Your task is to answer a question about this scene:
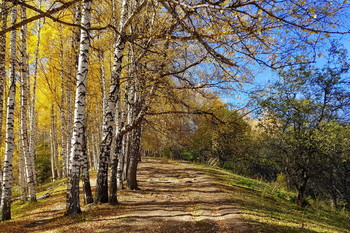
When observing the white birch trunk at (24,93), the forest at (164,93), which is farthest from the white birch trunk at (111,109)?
the white birch trunk at (24,93)

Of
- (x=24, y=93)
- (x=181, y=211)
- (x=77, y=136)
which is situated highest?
(x=24, y=93)

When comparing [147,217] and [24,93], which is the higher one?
[24,93]

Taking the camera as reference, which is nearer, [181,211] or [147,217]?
[147,217]

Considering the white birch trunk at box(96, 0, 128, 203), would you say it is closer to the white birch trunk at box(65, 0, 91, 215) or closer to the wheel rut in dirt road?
the white birch trunk at box(65, 0, 91, 215)

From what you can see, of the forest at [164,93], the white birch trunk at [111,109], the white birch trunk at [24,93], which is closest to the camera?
the forest at [164,93]

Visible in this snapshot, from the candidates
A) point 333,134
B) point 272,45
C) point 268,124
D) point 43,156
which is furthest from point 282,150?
point 43,156

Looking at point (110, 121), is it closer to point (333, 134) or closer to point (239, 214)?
point (239, 214)

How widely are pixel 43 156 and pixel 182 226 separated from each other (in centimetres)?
2900

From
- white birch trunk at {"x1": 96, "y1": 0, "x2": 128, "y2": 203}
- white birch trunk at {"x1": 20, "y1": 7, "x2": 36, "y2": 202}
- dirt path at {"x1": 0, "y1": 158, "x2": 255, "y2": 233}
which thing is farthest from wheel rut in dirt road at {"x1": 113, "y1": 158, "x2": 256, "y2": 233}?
white birch trunk at {"x1": 20, "y1": 7, "x2": 36, "y2": 202}

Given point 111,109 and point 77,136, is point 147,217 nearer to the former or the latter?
point 77,136

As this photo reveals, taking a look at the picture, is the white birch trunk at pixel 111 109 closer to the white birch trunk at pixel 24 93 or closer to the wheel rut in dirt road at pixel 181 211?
the wheel rut in dirt road at pixel 181 211

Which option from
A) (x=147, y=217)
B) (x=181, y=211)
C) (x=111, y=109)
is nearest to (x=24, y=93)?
(x=111, y=109)

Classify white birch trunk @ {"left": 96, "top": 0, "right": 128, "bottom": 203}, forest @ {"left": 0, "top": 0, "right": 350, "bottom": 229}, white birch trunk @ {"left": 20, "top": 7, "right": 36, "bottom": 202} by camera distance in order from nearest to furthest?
forest @ {"left": 0, "top": 0, "right": 350, "bottom": 229} → white birch trunk @ {"left": 96, "top": 0, "right": 128, "bottom": 203} → white birch trunk @ {"left": 20, "top": 7, "right": 36, "bottom": 202}

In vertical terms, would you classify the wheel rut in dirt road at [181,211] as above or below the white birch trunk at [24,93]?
below
